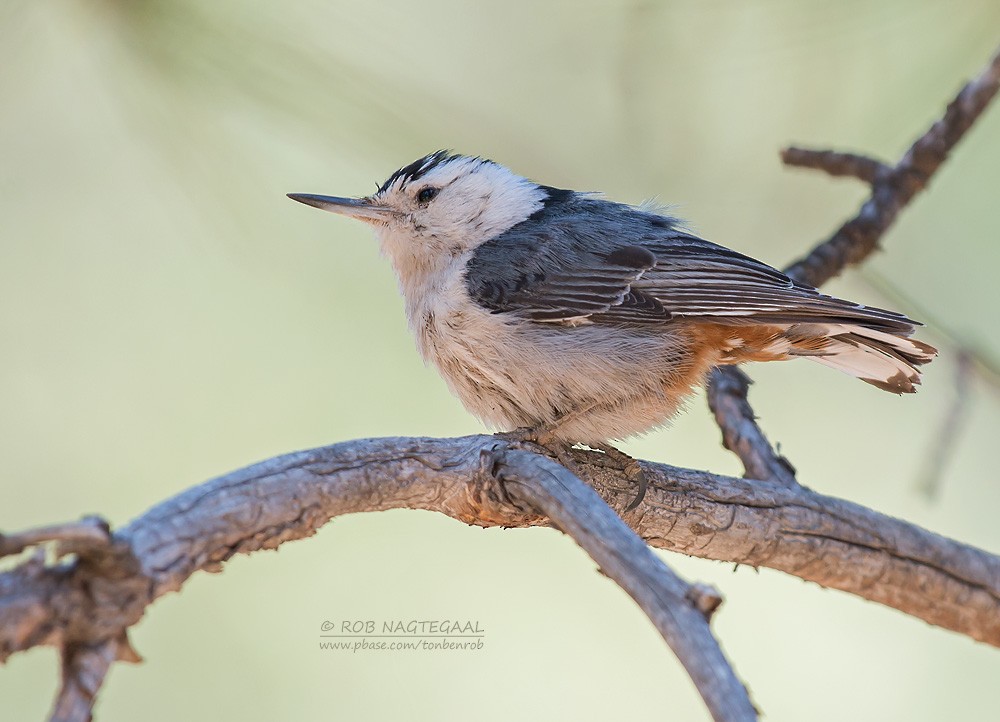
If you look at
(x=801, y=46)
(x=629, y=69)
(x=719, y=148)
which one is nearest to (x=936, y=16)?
(x=801, y=46)

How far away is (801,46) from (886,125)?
0.99 meters

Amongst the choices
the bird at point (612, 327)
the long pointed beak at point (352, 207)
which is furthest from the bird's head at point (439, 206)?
the bird at point (612, 327)

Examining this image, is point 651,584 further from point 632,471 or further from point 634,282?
point 634,282

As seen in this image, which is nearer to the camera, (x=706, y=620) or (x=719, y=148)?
(x=706, y=620)

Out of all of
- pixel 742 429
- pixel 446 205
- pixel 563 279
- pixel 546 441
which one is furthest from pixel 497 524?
pixel 446 205

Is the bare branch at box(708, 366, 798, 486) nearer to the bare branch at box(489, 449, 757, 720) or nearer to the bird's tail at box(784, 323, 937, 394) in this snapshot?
the bird's tail at box(784, 323, 937, 394)

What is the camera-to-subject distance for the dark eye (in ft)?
10.1

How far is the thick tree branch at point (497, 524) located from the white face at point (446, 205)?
861mm

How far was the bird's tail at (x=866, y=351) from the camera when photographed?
2.42 m

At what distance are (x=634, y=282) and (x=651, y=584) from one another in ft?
4.12

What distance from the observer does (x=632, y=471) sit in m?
2.36

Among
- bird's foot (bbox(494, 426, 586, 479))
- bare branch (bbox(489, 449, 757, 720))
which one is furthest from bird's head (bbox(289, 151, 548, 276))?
bare branch (bbox(489, 449, 757, 720))

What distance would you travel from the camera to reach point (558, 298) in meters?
2.56

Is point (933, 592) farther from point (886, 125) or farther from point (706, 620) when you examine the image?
point (886, 125)
